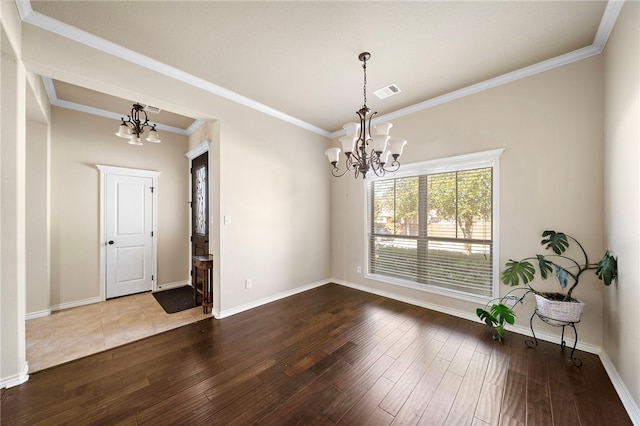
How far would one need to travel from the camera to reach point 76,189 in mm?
3623

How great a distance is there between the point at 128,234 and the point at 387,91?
15.7ft

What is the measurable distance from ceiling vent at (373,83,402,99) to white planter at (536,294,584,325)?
2.85m

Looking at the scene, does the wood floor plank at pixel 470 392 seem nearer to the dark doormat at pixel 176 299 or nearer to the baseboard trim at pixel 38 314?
the dark doormat at pixel 176 299

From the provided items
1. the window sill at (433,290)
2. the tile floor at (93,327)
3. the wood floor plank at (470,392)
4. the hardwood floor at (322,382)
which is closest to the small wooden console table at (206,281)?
the tile floor at (93,327)

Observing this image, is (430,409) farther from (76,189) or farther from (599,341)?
(76,189)

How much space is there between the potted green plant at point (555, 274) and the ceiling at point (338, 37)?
194 centimetres

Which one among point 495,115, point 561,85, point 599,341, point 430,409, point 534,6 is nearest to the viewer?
point 430,409

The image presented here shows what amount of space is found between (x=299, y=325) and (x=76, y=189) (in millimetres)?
3952

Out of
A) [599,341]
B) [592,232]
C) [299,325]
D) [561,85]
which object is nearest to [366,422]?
[299,325]

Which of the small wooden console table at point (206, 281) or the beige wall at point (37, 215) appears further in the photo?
the small wooden console table at point (206, 281)

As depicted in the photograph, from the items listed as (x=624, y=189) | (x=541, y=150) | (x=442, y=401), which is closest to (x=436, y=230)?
(x=541, y=150)

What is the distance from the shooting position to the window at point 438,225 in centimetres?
→ 305

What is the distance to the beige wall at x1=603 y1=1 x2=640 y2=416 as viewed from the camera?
166 cm

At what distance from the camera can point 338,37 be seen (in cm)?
221
